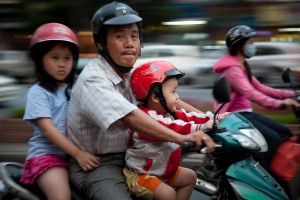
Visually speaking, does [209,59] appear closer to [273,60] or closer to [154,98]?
[273,60]

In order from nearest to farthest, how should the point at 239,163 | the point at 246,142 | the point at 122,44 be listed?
the point at 122,44 → the point at 246,142 → the point at 239,163

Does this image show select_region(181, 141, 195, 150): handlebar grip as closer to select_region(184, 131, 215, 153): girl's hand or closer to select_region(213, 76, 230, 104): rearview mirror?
select_region(184, 131, 215, 153): girl's hand

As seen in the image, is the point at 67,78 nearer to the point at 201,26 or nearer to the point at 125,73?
the point at 125,73

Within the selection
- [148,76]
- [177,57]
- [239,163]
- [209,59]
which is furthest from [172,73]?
[209,59]

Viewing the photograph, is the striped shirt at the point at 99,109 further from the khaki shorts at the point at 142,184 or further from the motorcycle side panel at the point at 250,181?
the motorcycle side panel at the point at 250,181

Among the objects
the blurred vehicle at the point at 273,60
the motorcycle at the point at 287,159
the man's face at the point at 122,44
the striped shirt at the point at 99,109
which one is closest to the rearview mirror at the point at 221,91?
the striped shirt at the point at 99,109

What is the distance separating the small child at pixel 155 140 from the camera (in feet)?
8.75

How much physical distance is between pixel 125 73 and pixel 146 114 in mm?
450

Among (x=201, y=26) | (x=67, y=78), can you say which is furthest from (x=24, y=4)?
(x=201, y=26)

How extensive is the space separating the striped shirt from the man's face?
9 cm

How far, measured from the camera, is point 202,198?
339 centimetres

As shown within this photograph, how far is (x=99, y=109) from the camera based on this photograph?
2551 mm

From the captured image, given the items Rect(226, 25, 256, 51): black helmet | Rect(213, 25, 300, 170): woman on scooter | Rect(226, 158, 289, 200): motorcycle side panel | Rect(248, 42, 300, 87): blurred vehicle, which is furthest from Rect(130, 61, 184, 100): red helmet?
Rect(248, 42, 300, 87): blurred vehicle

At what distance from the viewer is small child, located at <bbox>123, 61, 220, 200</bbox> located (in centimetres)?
267
